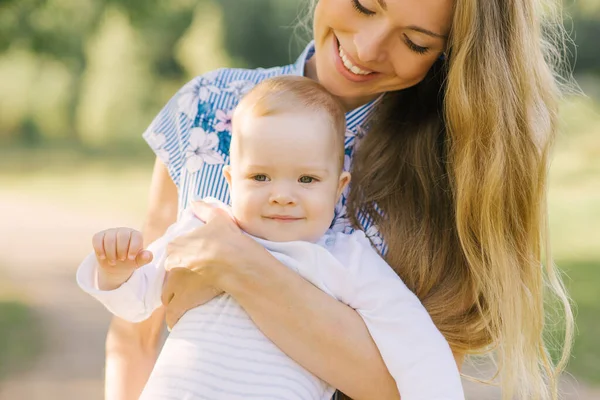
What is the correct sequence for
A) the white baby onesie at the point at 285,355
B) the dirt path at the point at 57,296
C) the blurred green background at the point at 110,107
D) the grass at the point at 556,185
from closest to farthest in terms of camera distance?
1. the white baby onesie at the point at 285,355
2. the dirt path at the point at 57,296
3. the grass at the point at 556,185
4. the blurred green background at the point at 110,107

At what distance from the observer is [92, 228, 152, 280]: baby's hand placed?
192cm

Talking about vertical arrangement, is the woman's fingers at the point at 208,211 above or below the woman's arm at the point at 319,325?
above

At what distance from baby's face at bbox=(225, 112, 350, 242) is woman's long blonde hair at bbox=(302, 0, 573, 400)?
24cm

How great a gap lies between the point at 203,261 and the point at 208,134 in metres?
0.46

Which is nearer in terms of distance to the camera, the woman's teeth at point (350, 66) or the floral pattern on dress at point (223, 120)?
the woman's teeth at point (350, 66)

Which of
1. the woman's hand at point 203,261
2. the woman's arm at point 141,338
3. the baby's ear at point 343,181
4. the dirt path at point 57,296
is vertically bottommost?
the dirt path at point 57,296

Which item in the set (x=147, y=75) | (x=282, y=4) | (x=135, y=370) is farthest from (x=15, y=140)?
(x=135, y=370)

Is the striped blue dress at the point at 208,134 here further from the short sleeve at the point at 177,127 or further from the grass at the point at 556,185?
the grass at the point at 556,185

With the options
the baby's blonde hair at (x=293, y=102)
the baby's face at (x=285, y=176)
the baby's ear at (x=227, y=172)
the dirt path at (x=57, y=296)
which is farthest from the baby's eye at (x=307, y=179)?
the dirt path at (x=57, y=296)

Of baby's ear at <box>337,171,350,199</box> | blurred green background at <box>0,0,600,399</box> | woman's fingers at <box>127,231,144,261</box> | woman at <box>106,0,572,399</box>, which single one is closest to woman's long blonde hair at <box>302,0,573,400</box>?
woman at <box>106,0,572,399</box>

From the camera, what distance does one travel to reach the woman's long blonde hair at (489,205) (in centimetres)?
209

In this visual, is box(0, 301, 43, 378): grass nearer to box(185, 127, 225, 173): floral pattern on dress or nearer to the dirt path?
the dirt path

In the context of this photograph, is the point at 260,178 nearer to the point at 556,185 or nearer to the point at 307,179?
the point at 307,179

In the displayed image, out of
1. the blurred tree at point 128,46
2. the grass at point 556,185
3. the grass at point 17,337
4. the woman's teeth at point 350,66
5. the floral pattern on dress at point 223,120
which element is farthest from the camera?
the blurred tree at point 128,46
